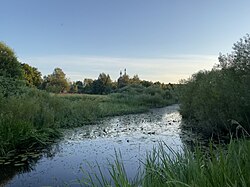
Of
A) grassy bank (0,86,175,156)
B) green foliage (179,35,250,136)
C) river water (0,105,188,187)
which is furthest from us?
green foliage (179,35,250,136)

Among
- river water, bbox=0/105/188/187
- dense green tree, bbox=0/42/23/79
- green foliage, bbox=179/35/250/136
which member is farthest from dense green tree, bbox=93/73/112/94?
green foliage, bbox=179/35/250/136

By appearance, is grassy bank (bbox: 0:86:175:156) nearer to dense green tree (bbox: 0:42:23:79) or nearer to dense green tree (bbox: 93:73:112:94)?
dense green tree (bbox: 0:42:23:79)

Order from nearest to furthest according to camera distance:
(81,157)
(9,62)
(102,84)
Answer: (81,157) < (9,62) < (102,84)

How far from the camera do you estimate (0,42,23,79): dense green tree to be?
20019mm

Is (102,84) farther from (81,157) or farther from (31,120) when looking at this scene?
(81,157)

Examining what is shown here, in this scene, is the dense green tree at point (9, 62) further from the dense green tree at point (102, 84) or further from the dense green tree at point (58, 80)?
the dense green tree at point (102, 84)

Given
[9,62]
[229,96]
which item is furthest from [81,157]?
[9,62]

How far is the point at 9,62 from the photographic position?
69.7ft

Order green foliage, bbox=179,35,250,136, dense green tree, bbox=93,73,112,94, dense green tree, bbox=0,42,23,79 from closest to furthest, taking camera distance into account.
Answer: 1. green foliage, bbox=179,35,250,136
2. dense green tree, bbox=0,42,23,79
3. dense green tree, bbox=93,73,112,94

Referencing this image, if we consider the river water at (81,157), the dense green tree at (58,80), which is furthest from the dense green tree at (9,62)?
the dense green tree at (58,80)

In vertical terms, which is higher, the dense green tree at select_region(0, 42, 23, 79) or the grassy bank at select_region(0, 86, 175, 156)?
the dense green tree at select_region(0, 42, 23, 79)

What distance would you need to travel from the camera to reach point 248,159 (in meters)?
2.32

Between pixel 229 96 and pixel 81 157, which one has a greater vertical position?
pixel 229 96

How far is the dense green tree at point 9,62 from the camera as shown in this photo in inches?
788
